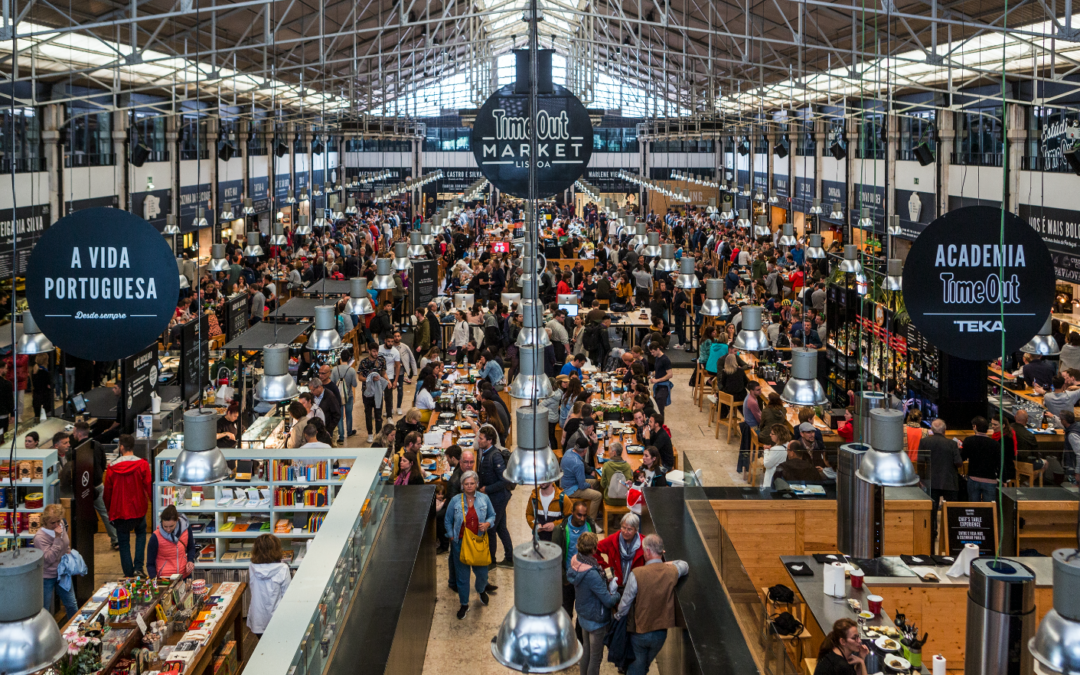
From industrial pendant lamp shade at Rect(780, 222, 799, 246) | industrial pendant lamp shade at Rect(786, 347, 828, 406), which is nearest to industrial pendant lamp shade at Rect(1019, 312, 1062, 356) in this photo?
industrial pendant lamp shade at Rect(786, 347, 828, 406)

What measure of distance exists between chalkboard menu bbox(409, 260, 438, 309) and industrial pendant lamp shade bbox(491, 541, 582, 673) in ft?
48.6

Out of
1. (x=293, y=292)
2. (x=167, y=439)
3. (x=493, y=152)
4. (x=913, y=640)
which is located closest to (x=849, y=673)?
(x=913, y=640)

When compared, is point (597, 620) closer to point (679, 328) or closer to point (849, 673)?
point (849, 673)

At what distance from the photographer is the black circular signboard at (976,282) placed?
17.9ft

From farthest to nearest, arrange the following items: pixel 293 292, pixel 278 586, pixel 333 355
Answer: pixel 293 292
pixel 333 355
pixel 278 586

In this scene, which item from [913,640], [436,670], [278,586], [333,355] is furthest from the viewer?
[333,355]

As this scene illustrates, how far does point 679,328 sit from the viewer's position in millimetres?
17891

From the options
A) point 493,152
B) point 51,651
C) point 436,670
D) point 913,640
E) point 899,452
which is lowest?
point 436,670

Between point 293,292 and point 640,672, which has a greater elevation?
point 293,292

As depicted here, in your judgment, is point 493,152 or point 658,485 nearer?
point 493,152

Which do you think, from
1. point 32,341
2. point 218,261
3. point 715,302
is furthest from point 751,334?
point 218,261

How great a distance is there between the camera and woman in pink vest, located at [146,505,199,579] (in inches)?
297

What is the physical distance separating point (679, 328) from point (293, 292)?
7.46 metres

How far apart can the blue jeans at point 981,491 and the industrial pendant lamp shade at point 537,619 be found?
21.7 feet
